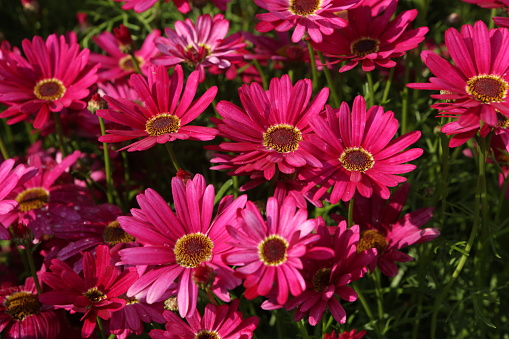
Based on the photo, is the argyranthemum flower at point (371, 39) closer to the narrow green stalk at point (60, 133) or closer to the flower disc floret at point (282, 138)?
the flower disc floret at point (282, 138)

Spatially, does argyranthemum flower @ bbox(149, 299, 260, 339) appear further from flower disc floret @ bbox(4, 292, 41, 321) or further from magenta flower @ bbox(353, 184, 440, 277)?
flower disc floret @ bbox(4, 292, 41, 321)

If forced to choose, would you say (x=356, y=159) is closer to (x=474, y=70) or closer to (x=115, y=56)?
(x=474, y=70)

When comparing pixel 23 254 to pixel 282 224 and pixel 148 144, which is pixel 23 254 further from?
pixel 282 224

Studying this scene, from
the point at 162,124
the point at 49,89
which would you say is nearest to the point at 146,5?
the point at 49,89

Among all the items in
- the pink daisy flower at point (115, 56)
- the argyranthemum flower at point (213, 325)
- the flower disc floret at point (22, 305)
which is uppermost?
the pink daisy flower at point (115, 56)

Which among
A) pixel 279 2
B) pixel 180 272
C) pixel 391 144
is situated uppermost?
pixel 279 2

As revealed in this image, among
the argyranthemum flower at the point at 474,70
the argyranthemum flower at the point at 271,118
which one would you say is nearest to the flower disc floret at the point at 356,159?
the argyranthemum flower at the point at 271,118

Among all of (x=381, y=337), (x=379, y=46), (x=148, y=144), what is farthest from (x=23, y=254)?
(x=379, y=46)
